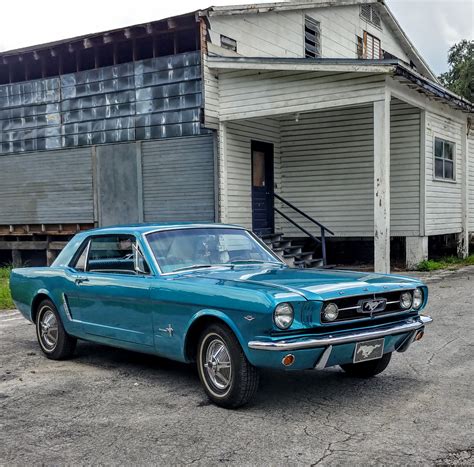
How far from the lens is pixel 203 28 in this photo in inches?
535

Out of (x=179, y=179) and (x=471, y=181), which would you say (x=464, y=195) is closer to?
(x=471, y=181)

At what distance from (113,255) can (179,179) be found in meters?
8.49

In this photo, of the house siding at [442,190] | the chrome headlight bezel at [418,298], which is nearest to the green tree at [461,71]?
the house siding at [442,190]

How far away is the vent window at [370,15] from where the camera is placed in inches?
736

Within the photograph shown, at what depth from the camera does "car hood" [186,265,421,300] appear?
15.1 ft

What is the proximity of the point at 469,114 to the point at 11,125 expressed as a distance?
40.7ft

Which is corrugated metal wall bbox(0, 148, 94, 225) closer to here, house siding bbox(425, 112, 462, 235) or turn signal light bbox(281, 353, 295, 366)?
house siding bbox(425, 112, 462, 235)

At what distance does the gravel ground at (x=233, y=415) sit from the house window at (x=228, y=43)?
9.46 meters

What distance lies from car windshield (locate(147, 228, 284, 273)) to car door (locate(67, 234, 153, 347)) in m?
0.21

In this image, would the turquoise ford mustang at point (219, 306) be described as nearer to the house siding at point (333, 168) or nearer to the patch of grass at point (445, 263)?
the patch of grass at point (445, 263)

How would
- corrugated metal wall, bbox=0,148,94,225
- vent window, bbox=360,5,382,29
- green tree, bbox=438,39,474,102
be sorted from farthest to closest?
green tree, bbox=438,39,474,102 < vent window, bbox=360,5,382,29 < corrugated metal wall, bbox=0,148,94,225

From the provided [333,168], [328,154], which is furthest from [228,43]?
[333,168]

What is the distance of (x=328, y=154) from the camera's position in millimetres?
15719

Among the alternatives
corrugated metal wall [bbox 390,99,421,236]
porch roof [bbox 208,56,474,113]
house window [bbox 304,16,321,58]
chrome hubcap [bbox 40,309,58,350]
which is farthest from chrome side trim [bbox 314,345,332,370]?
house window [bbox 304,16,321,58]
